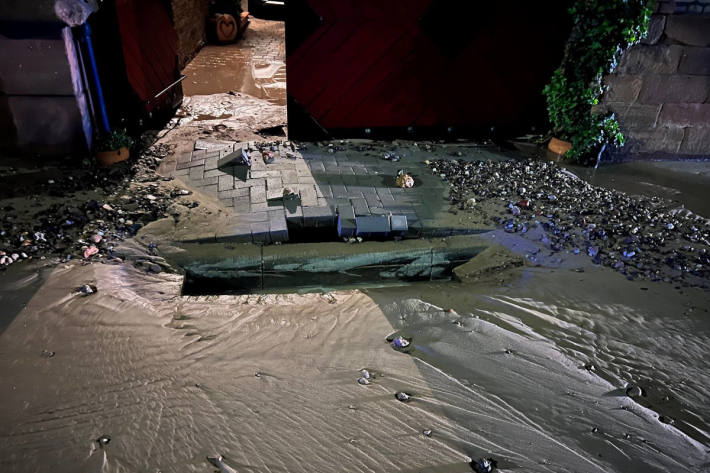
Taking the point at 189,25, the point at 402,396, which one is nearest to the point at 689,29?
the point at 402,396

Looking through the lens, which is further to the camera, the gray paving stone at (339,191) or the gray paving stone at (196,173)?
the gray paving stone at (196,173)

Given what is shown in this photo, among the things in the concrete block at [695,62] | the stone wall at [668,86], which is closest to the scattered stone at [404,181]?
the stone wall at [668,86]

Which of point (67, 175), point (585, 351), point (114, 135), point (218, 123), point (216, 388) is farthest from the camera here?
point (218, 123)

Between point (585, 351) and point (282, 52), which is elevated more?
point (282, 52)

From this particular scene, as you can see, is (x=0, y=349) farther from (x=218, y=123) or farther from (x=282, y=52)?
(x=282, y=52)

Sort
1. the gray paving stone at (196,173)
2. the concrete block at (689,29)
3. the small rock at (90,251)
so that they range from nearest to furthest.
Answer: the small rock at (90,251) → the gray paving stone at (196,173) → the concrete block at (689,29)

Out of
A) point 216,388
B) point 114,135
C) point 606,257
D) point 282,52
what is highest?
point 282,52

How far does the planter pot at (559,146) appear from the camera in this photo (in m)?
6.48

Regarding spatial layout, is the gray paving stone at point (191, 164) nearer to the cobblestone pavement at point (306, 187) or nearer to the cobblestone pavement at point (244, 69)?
the cobblestone pavement at point (306, 187)

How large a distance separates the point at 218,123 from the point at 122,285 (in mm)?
4359

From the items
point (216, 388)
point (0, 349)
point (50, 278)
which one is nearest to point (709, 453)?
point (216, 388)

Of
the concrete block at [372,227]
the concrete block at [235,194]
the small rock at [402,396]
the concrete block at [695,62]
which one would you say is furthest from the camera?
the concrete block at [695,62]

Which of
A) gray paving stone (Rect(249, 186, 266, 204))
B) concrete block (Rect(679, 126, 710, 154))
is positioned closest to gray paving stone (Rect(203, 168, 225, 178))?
gray paving stone (Rect(249, 186, 266, 204))

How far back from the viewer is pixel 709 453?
2508 millimetres
